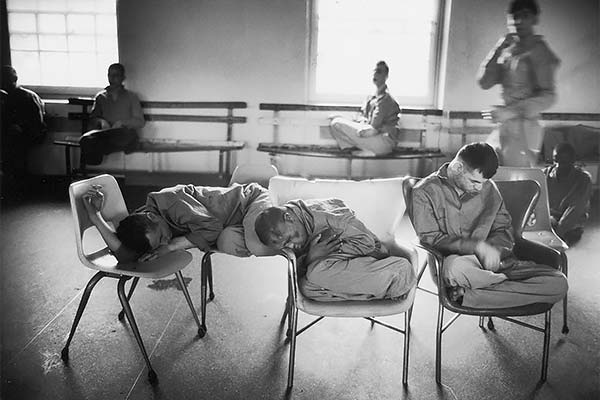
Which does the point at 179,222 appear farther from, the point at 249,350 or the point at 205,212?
the point at 249,350

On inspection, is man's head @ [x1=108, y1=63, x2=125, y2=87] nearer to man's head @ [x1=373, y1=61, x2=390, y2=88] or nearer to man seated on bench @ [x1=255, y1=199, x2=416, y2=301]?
man's head @ [x1=373, y1=61, x2=390, y2=88]

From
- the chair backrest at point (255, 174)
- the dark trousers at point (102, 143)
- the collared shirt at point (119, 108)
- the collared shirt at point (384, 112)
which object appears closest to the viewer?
the chair backrest at point (255, 174)

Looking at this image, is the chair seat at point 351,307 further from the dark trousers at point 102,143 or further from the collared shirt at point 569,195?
the dark trousers at point 102,143

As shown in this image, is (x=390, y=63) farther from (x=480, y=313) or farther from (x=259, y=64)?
(x=480, y=313)

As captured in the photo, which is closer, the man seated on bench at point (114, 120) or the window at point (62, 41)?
the man seated on bench at point (114, 120)

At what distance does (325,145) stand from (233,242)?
3470 millimetres

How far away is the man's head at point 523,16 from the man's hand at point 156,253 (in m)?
2.47

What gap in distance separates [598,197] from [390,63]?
2.66m

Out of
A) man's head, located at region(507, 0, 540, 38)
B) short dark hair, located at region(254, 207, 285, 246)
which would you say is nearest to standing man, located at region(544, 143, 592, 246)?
man's head, located at region(507, 0, 540, 38)

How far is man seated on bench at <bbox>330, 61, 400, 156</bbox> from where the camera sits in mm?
5211

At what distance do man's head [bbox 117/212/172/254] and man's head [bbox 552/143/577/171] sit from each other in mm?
2879

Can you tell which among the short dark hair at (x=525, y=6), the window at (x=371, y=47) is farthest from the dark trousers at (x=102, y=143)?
the short dark hair at (x=525, y=6)

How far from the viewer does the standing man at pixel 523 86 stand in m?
3.22

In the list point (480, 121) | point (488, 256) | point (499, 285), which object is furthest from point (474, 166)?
point (480, 121)
